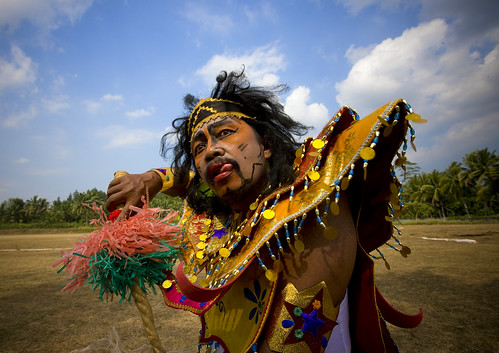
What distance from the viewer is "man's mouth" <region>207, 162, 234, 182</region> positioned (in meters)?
1.47

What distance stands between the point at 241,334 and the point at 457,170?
47.1 metres

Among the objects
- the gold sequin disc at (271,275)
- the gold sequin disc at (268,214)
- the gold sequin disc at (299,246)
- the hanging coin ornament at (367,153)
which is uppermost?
the hanging coin ornament at (367,153)

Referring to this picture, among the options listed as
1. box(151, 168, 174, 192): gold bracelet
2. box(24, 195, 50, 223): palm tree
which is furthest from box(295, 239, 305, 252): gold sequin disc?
box(24, 195, 50, 223): palm tree

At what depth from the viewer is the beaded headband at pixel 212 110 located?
5.72 ft

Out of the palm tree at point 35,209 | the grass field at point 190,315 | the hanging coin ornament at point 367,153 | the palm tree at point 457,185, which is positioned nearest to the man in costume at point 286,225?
the hanging coin ornament at point 367,153

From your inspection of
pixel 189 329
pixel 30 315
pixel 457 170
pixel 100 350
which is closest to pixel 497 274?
pixel 189 329

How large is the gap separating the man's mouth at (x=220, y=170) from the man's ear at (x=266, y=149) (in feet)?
0.95

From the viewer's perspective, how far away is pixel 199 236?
1.90m

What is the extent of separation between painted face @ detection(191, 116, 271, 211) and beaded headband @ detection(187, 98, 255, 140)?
0.07 meters

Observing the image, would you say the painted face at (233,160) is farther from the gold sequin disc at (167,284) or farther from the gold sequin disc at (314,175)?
the gold sequin disc at (167,284)

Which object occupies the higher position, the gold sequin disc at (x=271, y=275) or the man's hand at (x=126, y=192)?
the man's hand at (x=126, y=192)

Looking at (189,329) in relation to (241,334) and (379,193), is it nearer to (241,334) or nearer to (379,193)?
(241,334)

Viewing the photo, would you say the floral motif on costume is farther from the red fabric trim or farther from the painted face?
the painted face

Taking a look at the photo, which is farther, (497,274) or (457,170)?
(457,170)
